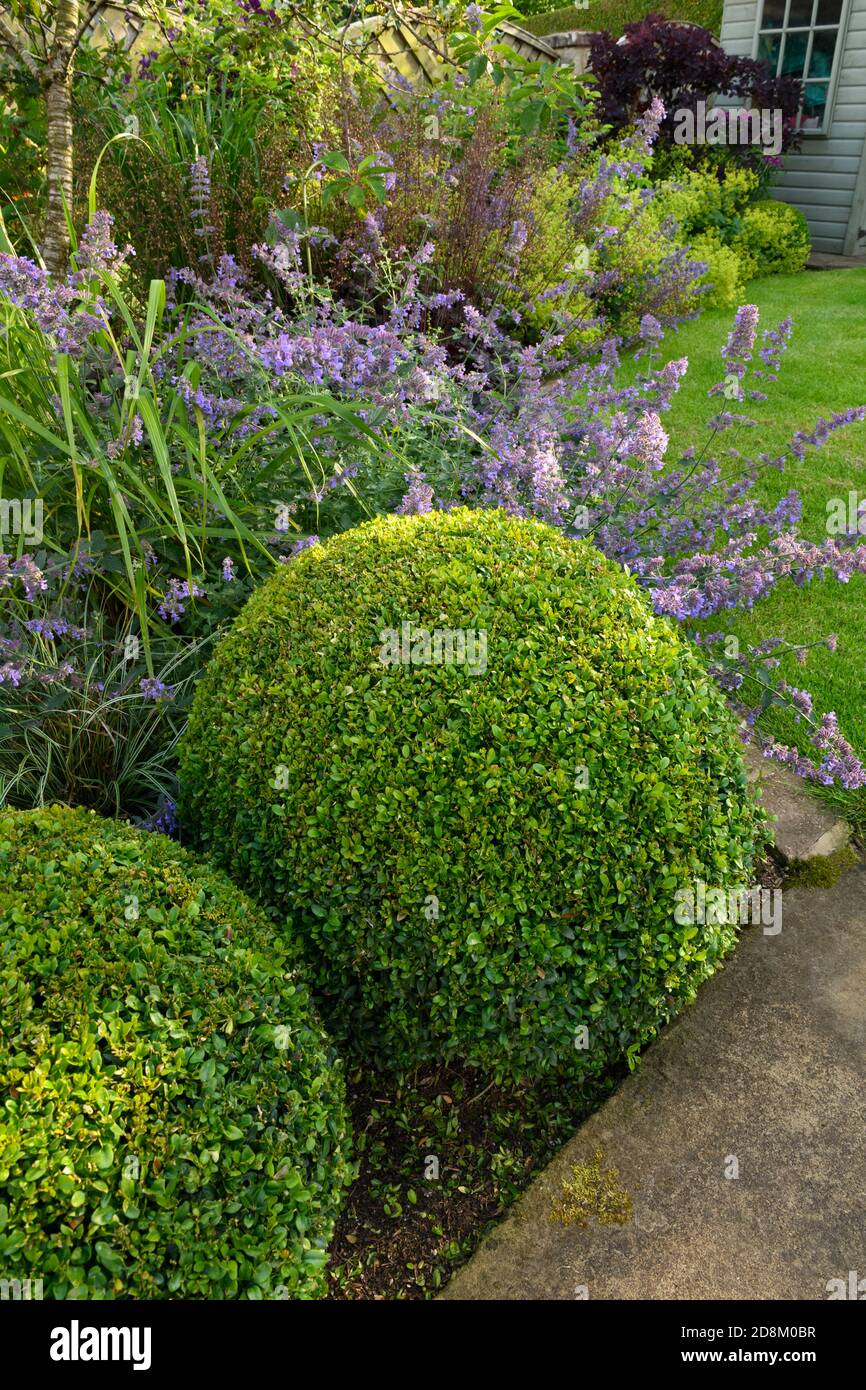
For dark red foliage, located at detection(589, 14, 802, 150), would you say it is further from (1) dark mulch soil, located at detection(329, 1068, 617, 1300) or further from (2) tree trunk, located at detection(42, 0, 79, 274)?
(1) dark mulch soil, located at detection(329, 1068, 617, 1300)

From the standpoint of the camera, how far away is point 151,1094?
148 cm

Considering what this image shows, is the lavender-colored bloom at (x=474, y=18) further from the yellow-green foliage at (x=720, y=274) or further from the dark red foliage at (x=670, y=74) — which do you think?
the dark red foliage at (x=670, y=74)

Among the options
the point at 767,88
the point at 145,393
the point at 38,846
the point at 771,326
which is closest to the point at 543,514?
the point at 145,393

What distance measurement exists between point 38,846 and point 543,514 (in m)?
1.84

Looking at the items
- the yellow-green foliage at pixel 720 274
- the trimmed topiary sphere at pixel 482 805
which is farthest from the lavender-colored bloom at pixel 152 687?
the yellow-green foliage at pixel 720 274

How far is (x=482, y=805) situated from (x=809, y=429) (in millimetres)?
4449

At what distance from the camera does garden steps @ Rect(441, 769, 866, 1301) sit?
6.18 ft

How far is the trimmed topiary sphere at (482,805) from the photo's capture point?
191cm

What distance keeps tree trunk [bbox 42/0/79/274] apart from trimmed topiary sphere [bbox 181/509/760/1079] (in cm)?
198

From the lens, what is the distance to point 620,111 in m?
8.92

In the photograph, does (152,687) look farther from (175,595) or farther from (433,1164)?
(433,1164)

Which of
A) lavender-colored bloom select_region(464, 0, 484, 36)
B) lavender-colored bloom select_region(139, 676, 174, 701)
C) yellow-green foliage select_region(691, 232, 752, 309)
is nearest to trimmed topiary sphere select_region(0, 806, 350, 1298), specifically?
lavender-colored bloom select_region(139, 676, 174, 701)

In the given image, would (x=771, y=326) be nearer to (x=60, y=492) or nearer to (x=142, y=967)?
(x=60, y=492)

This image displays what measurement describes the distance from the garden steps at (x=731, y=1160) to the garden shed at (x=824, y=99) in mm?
9937
